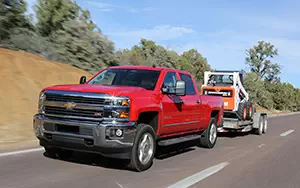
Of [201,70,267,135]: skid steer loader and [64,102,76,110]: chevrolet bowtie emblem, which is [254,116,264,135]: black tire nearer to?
[201,70,267,135]: skid steer loader

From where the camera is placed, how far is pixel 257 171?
8398mm

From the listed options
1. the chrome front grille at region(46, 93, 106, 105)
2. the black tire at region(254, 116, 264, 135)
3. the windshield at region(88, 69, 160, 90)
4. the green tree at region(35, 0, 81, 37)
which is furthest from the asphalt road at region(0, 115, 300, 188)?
the green tree at region(35, 0, 81, 37)

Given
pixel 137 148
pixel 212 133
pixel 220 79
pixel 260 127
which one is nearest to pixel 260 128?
pixel 260 127

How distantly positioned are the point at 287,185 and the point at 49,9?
20.1m

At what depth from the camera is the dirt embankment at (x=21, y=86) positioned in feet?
38.4

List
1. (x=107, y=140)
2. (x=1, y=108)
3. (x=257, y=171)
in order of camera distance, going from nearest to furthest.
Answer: (x=107, y=140) → (x=257, y=171) → (x=1, y=108)

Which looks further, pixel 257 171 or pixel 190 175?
pixel 257 171

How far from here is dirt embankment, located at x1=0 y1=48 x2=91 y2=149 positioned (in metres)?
11.7

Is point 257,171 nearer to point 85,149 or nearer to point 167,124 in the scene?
point 167,124

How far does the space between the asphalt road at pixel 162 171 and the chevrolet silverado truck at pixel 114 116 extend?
401mm

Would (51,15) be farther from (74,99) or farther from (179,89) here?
(74,99)

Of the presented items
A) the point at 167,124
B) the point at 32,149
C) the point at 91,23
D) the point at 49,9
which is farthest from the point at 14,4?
the point at 167,124

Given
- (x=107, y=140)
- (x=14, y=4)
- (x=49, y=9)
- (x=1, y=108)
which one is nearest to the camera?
(x=107, y=140)

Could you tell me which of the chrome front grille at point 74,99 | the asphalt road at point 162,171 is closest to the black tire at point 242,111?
the asphalt road at point 162,171
